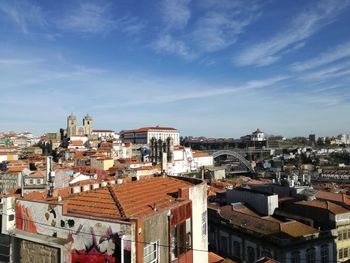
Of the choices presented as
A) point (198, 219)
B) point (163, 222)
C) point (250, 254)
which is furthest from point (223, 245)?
point (163, 222)

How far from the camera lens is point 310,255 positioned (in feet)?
70.6

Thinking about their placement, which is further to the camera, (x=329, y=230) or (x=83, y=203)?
(x=329, y=230)

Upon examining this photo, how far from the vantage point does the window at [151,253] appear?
32.9ft

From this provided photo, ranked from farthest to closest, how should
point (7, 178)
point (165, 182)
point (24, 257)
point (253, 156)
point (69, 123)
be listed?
point (253, 156), point (69, 123), point (7, 178), point (165, 182), point (24, 257)

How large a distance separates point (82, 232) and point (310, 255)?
16737mm

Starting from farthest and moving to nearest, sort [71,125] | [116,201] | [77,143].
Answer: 1. [71,125]
2. [77,143]
3. [116,201]

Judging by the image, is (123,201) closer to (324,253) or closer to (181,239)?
(181,239)

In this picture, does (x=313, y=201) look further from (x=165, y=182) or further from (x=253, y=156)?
(x=253, y=156)

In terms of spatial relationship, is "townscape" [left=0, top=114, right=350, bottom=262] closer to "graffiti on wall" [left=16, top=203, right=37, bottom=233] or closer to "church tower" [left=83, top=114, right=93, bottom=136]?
"graffiti on wall" [left=16, top=203, right=37, bottom=233]

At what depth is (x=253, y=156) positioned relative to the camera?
156m

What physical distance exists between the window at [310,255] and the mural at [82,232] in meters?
16.0

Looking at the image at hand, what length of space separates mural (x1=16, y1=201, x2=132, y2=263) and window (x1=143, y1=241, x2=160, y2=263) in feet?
2.89

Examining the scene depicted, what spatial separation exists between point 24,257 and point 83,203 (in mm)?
2582

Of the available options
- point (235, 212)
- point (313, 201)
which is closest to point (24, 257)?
point (235, 212)
